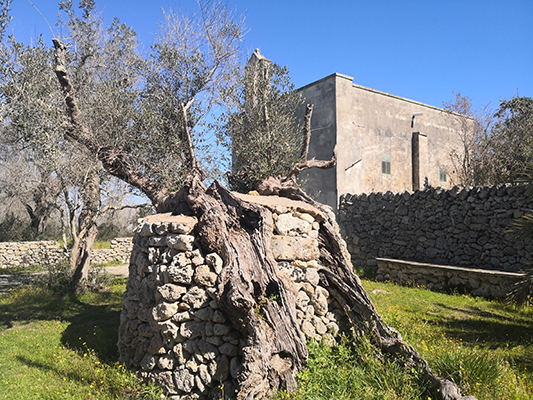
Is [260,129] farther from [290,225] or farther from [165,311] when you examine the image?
[165,311]

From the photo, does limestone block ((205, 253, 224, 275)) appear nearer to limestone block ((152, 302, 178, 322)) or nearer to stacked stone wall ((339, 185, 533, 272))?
limestone block ((152, 302, 178, 322))

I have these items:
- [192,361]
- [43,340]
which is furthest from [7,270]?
[192,361]

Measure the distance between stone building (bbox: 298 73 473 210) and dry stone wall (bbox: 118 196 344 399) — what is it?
8.69m

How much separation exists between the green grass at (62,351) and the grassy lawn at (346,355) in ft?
0.05

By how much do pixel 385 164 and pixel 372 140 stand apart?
137 cm

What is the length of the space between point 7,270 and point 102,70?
11000 mm

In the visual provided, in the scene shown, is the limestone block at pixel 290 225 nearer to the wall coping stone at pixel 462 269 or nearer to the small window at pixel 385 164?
the wall coping stone at pixel 462 269

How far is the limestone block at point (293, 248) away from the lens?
5.59 m

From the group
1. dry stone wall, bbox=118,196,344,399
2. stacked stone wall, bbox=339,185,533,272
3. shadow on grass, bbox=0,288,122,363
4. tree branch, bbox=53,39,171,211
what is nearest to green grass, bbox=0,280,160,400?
shadow on grass, bbox=0,288,122,363

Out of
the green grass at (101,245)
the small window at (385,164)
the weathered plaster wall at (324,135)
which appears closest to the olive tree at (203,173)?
the weathered plaster wall at (324,135)

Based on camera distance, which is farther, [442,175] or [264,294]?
[442,175]

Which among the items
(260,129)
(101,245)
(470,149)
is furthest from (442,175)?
(101,245)

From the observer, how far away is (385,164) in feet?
54.5

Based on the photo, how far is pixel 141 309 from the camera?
219 inches
